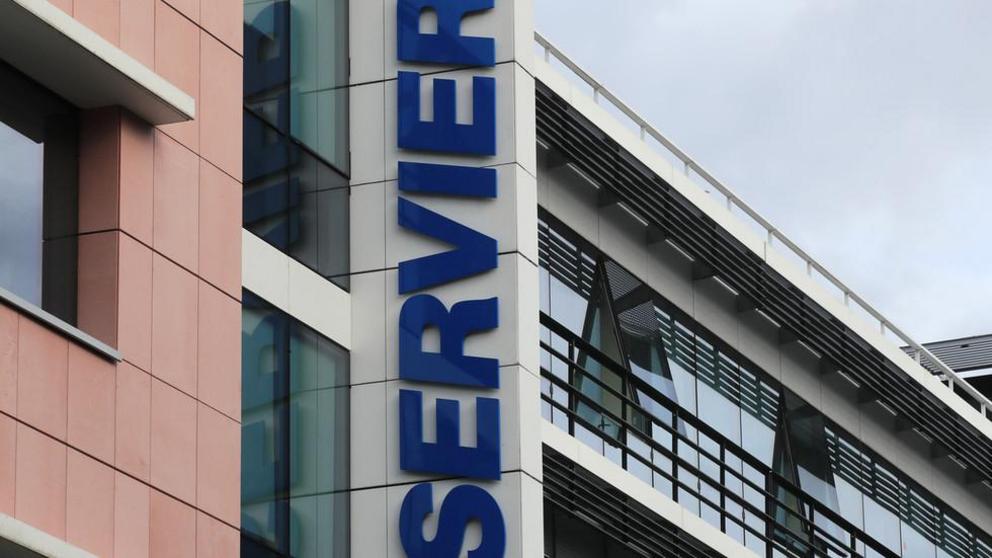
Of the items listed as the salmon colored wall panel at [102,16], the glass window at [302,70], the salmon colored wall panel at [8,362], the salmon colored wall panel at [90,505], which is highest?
the glass window at [302,70]

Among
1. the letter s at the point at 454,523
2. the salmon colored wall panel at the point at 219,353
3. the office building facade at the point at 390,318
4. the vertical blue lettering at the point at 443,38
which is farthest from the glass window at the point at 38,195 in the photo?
the vertical blue lettering at the point at 443,38

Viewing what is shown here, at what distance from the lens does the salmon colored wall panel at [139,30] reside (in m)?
24.6

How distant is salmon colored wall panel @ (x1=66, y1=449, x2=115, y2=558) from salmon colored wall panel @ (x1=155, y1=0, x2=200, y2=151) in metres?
3.84

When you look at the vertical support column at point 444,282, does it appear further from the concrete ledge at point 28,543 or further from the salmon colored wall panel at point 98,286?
the concrete ledge at point 28,543

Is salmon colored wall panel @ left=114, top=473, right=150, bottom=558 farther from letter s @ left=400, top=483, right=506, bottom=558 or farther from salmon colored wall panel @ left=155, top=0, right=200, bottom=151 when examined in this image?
letter s @ left=400, top=483, right=506, bottom=558

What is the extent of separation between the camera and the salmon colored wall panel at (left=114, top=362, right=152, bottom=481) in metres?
23.3

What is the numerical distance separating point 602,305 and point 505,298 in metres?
7.76

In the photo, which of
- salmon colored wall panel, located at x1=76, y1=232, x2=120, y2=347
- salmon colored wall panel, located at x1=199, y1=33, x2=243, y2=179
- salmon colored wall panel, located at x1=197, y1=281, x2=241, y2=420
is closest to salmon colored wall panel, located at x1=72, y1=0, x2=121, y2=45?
salmon colored wall panel, located at x1=199, y1=33, x2=243, y2=179

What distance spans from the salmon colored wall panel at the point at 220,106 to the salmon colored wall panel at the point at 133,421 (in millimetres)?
2965

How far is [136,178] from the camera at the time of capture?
2433 centimetres

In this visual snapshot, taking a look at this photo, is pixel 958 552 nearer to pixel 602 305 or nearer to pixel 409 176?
pixel 602 305

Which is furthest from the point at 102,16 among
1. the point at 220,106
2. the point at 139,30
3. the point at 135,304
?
the point at 135,304

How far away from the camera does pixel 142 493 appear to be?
76.8 feet

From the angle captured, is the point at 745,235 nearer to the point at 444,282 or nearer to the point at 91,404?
the point at 444,282
